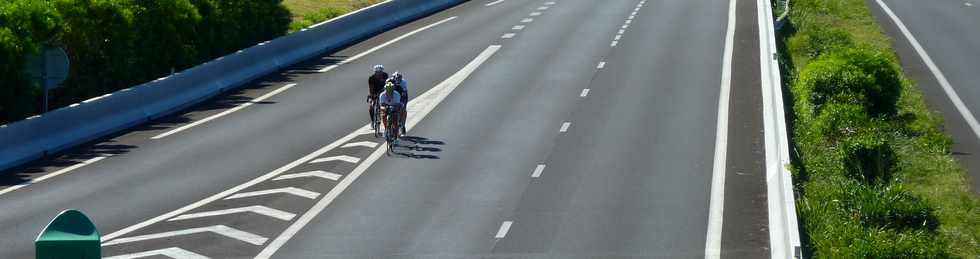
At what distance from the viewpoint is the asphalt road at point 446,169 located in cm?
2048

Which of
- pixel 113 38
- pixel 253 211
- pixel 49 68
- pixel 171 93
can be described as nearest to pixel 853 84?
pixel 171 93

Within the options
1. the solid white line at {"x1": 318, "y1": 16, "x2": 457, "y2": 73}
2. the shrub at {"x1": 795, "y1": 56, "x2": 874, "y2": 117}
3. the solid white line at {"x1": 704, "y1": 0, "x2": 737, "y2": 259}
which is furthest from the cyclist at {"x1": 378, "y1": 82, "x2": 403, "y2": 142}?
the solid white line at {"x1": 318, "y1": 16, "x2": 457, "y2": 73}

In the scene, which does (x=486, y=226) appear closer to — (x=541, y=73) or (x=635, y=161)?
(x=635, y=161)

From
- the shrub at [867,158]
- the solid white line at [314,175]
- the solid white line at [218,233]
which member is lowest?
the shrub at [867,158]

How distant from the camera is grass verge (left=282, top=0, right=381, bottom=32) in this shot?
50.0 metres

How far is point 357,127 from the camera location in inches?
1244

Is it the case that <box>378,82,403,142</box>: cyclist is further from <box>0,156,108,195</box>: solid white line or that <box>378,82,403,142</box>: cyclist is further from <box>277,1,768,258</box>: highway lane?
<box>0,156,108,195</box>: solid white line

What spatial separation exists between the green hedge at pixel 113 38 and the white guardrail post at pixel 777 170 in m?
14.9

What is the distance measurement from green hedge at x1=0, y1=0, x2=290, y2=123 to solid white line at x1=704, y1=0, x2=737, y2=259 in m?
13.8

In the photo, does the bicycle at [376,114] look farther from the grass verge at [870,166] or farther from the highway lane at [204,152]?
the grass verge at [870,166]

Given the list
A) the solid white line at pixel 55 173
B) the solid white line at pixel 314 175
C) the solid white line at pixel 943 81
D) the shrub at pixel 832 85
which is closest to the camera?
the solid white line at pixel 55 173

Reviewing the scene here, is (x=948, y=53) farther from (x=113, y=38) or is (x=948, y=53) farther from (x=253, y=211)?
(x=253, y=211)

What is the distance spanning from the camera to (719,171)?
26031mm

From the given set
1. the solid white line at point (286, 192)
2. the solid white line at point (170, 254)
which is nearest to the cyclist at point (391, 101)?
the solid white line at point (286, 192)
